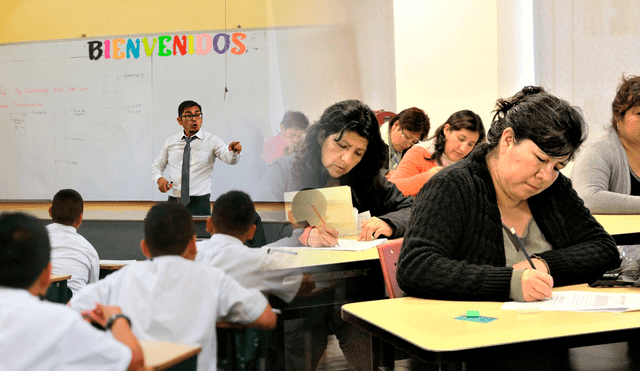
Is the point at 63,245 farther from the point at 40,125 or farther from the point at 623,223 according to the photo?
the point at 623,223

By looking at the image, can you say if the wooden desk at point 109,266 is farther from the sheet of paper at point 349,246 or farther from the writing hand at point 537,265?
the writing hand at point 537,265

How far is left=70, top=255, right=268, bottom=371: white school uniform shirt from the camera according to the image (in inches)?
27.0

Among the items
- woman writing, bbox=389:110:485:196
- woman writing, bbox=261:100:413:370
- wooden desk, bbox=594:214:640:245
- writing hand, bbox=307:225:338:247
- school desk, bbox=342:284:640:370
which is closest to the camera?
woman writing, bbox=261:100:413:370

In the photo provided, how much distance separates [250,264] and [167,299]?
0.17 metres

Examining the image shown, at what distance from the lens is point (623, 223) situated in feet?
9.37

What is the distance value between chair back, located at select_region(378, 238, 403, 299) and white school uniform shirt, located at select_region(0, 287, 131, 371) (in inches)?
50.4

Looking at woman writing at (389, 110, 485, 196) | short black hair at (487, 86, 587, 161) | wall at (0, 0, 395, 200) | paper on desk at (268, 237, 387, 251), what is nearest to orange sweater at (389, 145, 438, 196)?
woman writing at (389, 110, 485, 196)

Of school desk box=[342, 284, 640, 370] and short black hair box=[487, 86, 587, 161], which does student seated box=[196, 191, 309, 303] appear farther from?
short black hair box=[487, 86, 587, 161]

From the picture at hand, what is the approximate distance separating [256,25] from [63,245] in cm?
36

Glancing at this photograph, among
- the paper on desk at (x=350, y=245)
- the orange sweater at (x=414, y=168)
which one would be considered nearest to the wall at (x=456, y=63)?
the orange sweater at (x=414, y=168)

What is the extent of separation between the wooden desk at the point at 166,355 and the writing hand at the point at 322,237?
37 centimetres

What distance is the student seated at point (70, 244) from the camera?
690 millimetres

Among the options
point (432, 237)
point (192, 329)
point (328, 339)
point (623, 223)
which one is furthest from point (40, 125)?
point (623, 223)

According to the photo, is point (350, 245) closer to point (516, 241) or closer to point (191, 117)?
point (516, 241)
